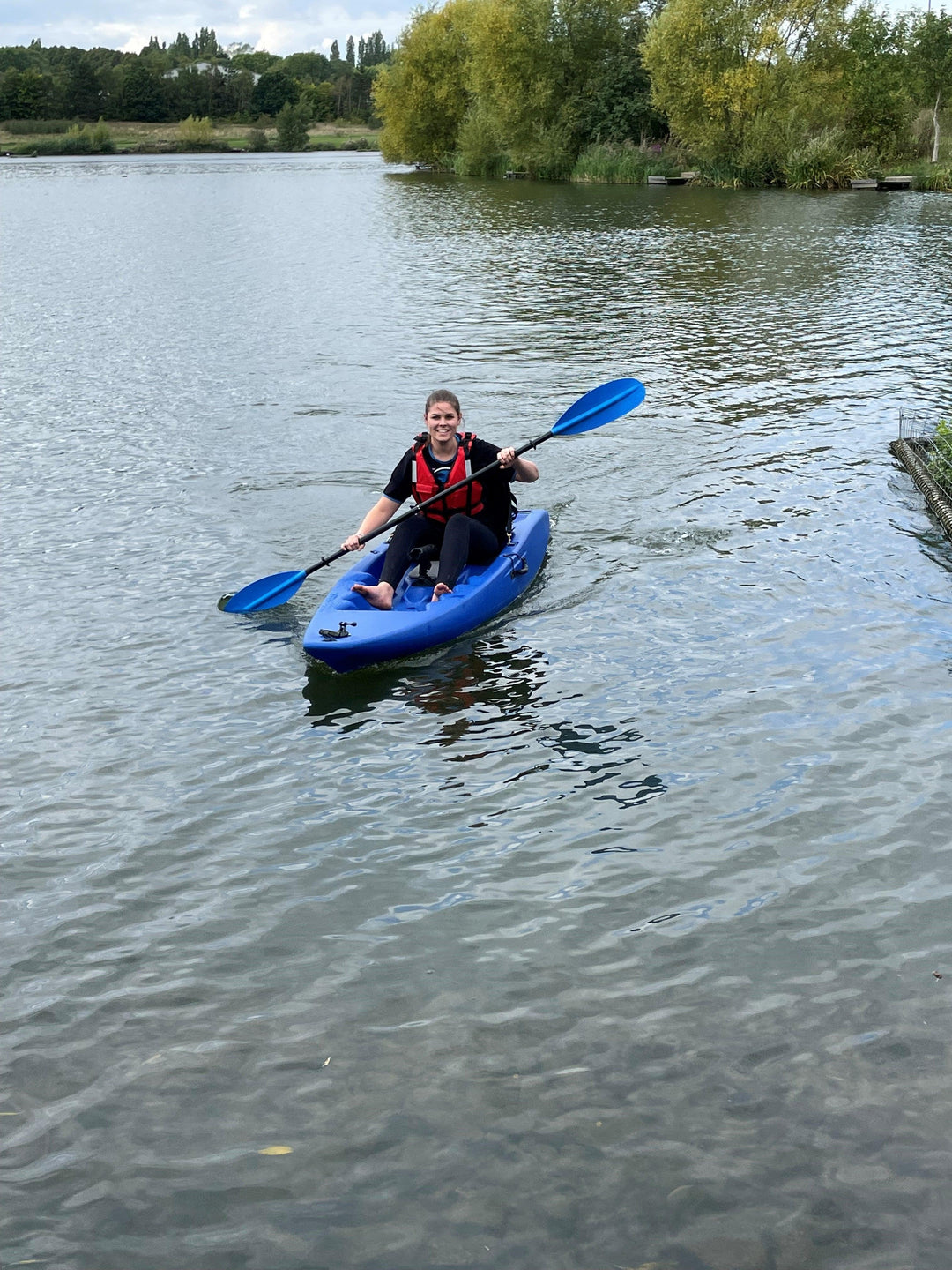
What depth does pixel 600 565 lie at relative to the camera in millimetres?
8961

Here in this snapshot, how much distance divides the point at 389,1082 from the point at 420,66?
2415 inches

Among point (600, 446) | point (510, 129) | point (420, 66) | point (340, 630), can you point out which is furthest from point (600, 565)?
point (420, 66)

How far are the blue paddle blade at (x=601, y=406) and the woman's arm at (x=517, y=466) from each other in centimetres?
64

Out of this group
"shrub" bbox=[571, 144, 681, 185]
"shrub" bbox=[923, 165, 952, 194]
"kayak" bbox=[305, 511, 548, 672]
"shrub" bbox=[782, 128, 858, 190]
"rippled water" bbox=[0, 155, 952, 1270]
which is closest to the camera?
"rippled water" bbox=[0, 155, 952, 1270]

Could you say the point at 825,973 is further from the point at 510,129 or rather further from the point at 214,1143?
the point at 510,129

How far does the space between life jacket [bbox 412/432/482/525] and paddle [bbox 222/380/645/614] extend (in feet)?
0.27

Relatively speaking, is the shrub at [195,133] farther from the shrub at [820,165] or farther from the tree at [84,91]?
the shrub at [820,165]

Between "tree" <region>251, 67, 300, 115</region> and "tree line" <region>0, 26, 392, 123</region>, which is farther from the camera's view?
"tree" <region>251, 67, 300, 115</region>

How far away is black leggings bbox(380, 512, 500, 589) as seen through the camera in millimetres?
7699

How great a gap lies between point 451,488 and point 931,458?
15.8ft

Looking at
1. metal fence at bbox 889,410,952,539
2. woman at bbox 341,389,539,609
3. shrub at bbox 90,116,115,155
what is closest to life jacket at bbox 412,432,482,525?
woman at bbox 341,389,539,609

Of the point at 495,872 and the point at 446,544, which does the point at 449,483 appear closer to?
the point at 446,544

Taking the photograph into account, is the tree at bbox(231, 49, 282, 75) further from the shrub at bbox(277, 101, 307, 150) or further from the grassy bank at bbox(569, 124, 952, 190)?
the grassy bank at bbox(569, 124, 952, 190)

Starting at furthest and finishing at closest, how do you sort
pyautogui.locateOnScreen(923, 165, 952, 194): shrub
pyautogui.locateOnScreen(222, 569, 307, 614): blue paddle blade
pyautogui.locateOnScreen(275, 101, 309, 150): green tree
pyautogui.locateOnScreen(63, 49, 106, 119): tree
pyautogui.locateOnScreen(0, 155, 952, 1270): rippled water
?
1. pyautogui.locateOnScreen(63, 49, 106, 119): tree
2. pyautogui.locateOnScreen(275, 101, 309, 150): green tree
3. pyautogui.locateOnScreen(923, 165, 952, 194): shrub
4. pyautogui.locateOnScreen(222, 569, 307, 614): blue paddle blade
5. pyautogui.locateOnScreen(0, 155, 952, 1270): rippled water
